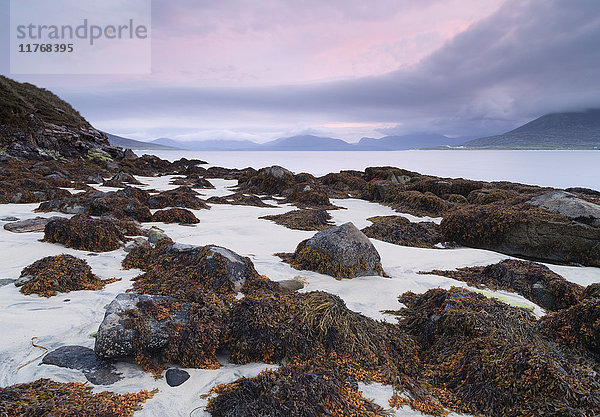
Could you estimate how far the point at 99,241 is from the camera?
5.87 m

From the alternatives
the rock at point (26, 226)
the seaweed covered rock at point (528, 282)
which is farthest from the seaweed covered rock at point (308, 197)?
the rock at point (26, 226)

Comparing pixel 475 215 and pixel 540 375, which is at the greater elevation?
pixel 475 215

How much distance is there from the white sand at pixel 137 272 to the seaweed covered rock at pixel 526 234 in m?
0.52

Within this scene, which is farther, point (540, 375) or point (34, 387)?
point (540, 375)

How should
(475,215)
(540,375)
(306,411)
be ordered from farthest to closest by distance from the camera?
(475,215) < (540,375) < (306,411)

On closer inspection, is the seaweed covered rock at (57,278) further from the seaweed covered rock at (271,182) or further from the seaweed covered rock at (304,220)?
the seaweed covered rock at (271,182)

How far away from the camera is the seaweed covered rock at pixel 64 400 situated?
197 centimetres

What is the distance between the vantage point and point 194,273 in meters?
4.26

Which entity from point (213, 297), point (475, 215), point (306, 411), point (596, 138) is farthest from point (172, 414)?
point (596, 138)

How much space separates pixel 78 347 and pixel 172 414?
49.5 inches

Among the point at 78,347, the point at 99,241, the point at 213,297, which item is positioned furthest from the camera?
the point at 99,241

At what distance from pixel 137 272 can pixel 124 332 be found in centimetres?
239

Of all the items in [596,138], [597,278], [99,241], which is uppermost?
[596,138]

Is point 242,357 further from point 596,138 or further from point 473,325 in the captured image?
point 596,138
